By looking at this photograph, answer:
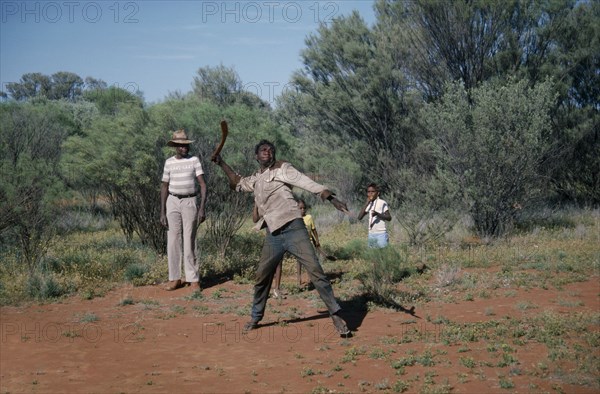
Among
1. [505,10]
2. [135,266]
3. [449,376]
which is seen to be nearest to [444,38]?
[505,10]

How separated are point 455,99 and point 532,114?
5.92ft

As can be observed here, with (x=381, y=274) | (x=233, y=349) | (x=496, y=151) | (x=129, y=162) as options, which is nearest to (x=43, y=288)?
(x=129, y=162)

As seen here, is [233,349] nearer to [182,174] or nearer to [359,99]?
[182,174]

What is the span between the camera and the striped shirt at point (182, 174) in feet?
31.3

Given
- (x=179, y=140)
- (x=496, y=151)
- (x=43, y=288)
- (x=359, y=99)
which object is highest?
(x=359, y=99)

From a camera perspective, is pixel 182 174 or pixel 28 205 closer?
pixel 182 174

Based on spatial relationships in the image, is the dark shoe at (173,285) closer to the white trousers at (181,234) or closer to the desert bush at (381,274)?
the white trousers at (181,234)

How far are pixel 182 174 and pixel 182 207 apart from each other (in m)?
0.48

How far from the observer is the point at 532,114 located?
14.9 meters

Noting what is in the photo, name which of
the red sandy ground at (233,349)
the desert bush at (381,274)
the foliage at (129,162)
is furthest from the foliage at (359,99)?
the red sandy ground at (233,349)

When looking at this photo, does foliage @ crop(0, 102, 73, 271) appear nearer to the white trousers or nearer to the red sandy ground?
the red sandy ground

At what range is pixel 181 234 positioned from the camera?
9.74 m

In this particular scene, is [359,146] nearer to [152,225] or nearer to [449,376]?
[152,225]

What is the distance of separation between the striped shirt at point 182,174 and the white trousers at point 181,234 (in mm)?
145
